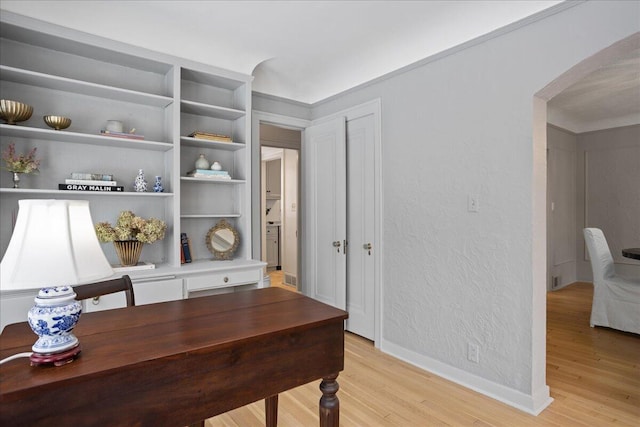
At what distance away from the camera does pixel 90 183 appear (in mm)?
2568

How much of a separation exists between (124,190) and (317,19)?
200 cm

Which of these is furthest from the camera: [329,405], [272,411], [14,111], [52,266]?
[14,111]

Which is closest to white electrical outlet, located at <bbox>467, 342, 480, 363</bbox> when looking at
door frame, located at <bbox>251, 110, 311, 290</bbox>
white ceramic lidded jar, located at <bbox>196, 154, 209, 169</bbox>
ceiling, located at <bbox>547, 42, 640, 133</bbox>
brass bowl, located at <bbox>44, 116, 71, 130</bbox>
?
door frame, located at <bbox>251, 110, 311, 290</bbox>

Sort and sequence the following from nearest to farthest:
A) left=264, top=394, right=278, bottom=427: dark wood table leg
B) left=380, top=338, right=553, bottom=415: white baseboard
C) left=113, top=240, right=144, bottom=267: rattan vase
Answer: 1. left=264, top=394, right=278, bottom=427: dark wood table leg
2. left=380, top=338, right=553, bottom=415: white baseboard
3. left=113, top=240, right=144, bottom=267: rattan vase

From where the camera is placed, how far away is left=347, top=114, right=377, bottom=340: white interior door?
3.40 m

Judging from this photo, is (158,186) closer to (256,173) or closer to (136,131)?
(136,131)

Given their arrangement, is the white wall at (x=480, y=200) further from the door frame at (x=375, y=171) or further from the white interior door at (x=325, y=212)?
the white interior door at (x=325, y=212)

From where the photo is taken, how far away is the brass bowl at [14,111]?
225 centimetres

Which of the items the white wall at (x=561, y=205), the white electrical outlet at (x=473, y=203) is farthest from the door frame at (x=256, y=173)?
the white wall at (x=561, y=205)

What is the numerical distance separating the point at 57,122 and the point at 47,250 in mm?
1939

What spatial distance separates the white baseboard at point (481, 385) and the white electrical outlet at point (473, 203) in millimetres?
1178

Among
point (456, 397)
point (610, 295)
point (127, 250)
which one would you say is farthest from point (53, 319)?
point (610, 295)

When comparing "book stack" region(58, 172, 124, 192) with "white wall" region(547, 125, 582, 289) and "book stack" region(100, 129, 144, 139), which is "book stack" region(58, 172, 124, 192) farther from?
"white wall" region(547, 125, 582, 289)

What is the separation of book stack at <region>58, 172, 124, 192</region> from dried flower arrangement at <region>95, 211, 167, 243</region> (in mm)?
216
